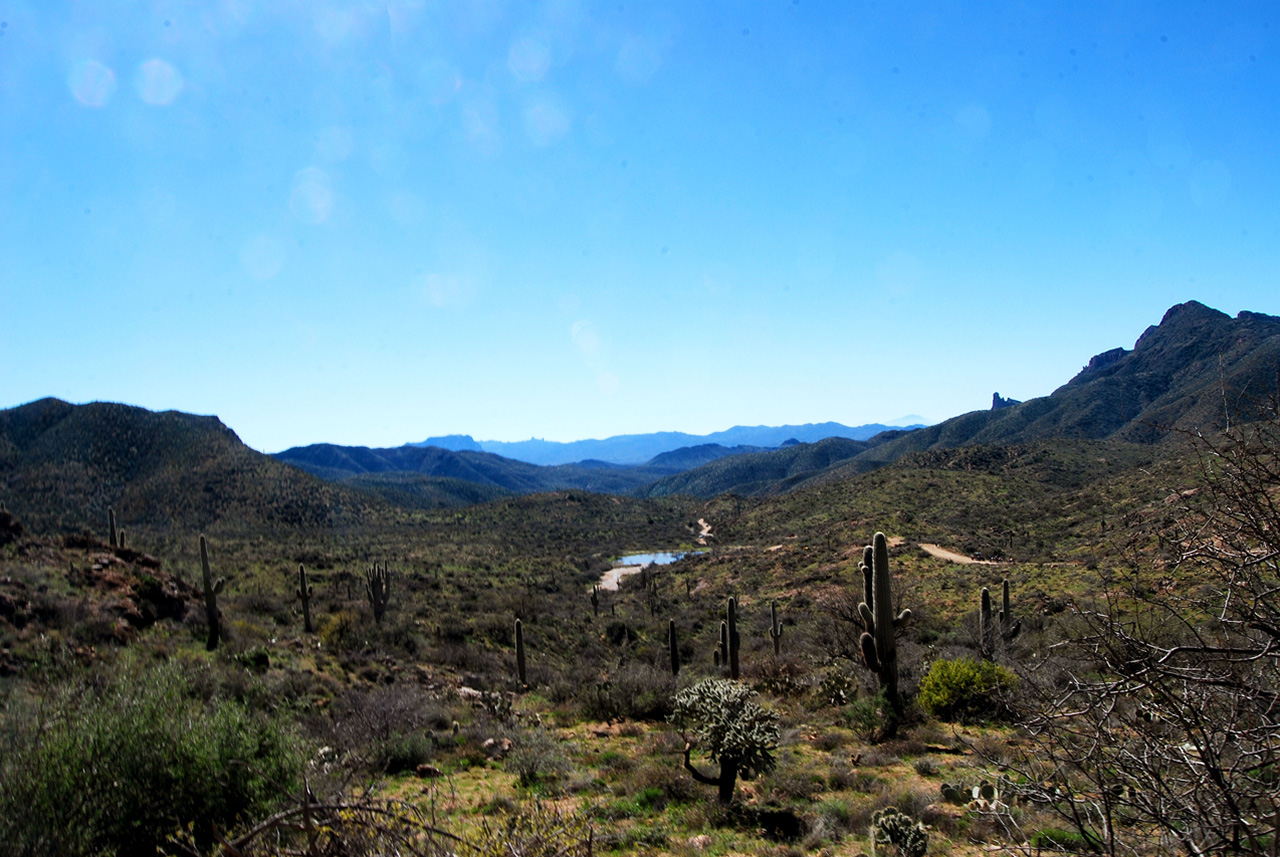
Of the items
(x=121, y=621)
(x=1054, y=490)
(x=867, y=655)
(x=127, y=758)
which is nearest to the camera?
(x=127, y=758)

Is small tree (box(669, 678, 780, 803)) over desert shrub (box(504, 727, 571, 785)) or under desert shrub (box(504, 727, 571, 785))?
over

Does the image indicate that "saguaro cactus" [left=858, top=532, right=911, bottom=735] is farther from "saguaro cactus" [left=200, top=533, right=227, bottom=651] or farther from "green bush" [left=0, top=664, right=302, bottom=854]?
"saguaro cactus" [left=200, top=533, right=227, bottom=651]

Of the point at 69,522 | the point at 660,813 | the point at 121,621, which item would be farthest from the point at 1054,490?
the point at 69,522

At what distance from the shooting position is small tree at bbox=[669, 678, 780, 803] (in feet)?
24.4

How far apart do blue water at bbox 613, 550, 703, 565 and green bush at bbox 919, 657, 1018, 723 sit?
43.3 meters

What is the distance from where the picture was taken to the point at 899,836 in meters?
5.99

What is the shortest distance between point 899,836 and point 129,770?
22.9 ft

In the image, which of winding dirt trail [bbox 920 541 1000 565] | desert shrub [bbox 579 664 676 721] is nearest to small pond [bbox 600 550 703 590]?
winding dirt trail [bbox 920 541 1000 565]

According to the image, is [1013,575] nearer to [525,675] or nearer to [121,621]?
[525,675]

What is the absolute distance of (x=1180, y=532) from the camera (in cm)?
385

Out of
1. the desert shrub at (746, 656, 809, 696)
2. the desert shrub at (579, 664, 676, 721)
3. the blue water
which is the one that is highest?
the desert shrub at (579, 664, 676, 721)

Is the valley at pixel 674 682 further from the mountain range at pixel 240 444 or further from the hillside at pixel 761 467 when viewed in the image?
the hillside at pixel 761 467

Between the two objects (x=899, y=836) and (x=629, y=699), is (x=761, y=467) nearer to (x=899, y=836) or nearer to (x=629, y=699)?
(x=629, y=699)

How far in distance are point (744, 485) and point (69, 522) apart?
390ft
